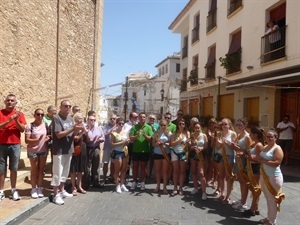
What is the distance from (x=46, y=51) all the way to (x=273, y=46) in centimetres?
872

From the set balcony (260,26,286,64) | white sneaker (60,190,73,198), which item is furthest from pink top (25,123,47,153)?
balcony (260,26,286,64)

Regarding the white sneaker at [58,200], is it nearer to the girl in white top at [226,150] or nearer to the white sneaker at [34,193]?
the white sneaker at [34,193]

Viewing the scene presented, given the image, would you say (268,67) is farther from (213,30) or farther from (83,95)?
(83,95)

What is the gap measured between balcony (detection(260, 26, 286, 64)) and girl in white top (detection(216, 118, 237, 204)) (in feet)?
21.7

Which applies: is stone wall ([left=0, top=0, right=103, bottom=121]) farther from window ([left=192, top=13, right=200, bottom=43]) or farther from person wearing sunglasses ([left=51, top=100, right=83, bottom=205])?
window ([left=192, top=13, right=200, bottom=43])

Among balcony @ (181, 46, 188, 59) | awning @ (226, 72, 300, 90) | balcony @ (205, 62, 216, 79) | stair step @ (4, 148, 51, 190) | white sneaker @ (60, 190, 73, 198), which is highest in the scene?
balcony @ (181, 46, 188, 59)

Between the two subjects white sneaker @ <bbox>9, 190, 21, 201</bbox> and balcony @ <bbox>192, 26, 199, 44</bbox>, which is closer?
white sneaker @ <bbox>9, 190, 21, 201</bbox>

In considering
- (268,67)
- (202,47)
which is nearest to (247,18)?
(268,67)

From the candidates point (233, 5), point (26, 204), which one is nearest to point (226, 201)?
point (26, 204)

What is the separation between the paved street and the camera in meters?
5.22

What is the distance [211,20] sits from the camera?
1922 centimetres

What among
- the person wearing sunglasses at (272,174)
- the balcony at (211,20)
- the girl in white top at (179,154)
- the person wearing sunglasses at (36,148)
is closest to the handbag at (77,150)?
the person wearing sunglasses at (36,148)

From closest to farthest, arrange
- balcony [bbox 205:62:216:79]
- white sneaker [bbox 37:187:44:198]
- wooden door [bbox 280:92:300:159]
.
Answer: white sneaker [bbox 37:187:44:198] < wooden door [bbox 280:92:300:159] < balcony [bbox 205:62:216:79]

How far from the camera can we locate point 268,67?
12.7 meters
